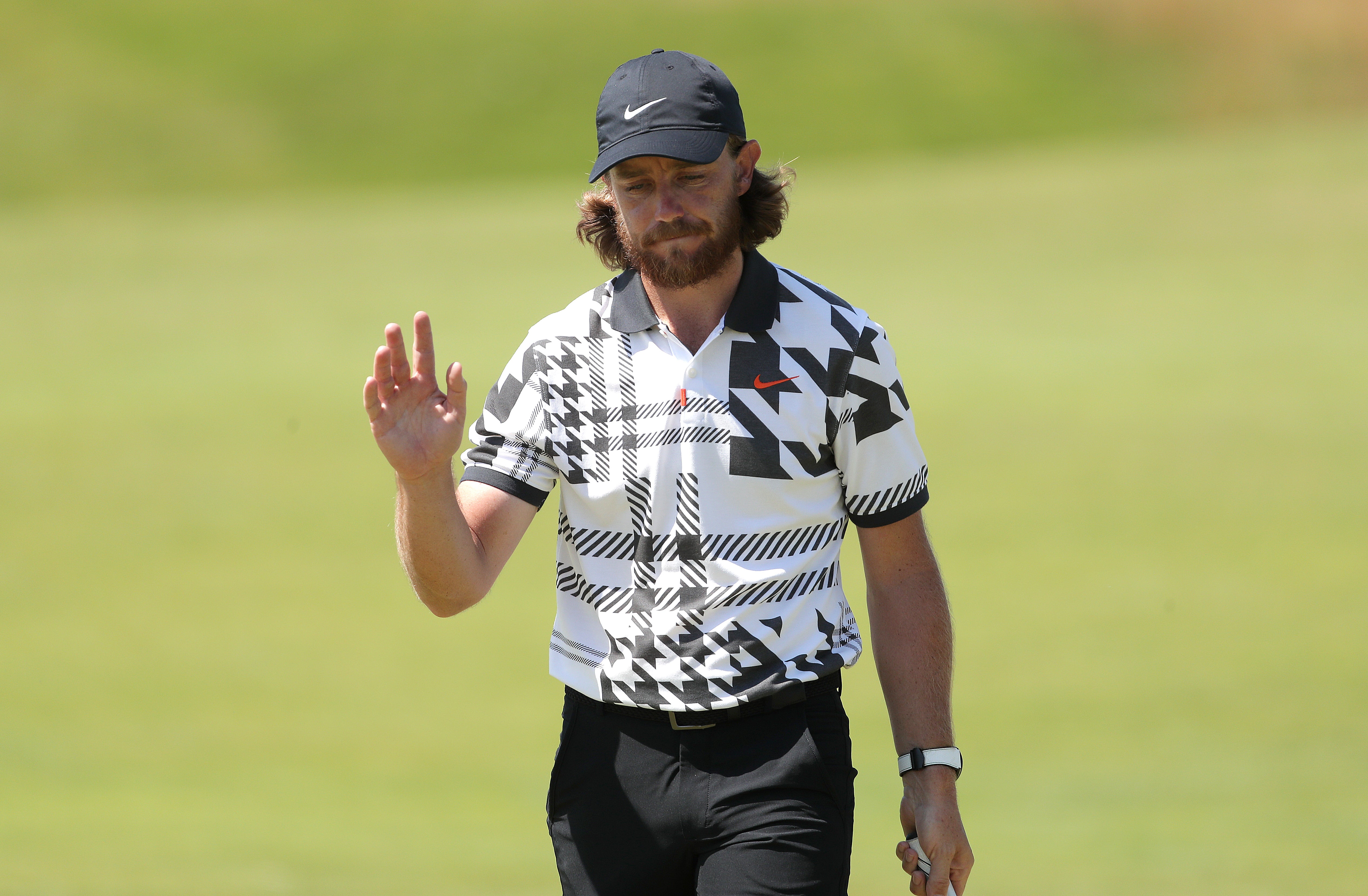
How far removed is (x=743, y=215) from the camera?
11.8 ft

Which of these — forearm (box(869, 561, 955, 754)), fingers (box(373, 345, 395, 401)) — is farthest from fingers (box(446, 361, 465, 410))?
forearm (box(869, 561, 955, 754))

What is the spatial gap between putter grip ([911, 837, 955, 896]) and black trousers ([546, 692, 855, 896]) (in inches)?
5.8

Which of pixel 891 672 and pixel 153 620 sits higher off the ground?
pixel 153 620

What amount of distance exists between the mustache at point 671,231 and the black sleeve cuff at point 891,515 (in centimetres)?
63

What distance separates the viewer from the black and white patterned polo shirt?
3.21 metres

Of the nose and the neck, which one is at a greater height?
the nose

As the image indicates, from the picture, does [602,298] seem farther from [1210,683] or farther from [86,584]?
[86,584]

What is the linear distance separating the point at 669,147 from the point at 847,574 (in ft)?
24.5

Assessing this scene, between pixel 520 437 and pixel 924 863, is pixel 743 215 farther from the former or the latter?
pixel 924 863

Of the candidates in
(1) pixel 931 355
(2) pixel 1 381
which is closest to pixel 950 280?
(1) pixel 931 355

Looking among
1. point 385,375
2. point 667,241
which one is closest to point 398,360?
point 385,375

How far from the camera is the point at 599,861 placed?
3.28 meters

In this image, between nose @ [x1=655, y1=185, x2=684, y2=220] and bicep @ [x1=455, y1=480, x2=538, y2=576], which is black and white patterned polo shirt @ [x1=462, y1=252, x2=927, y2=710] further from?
nose @ [x1=655, y1=185, x2=684, y2=220]

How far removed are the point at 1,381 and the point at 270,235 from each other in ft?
32.7
